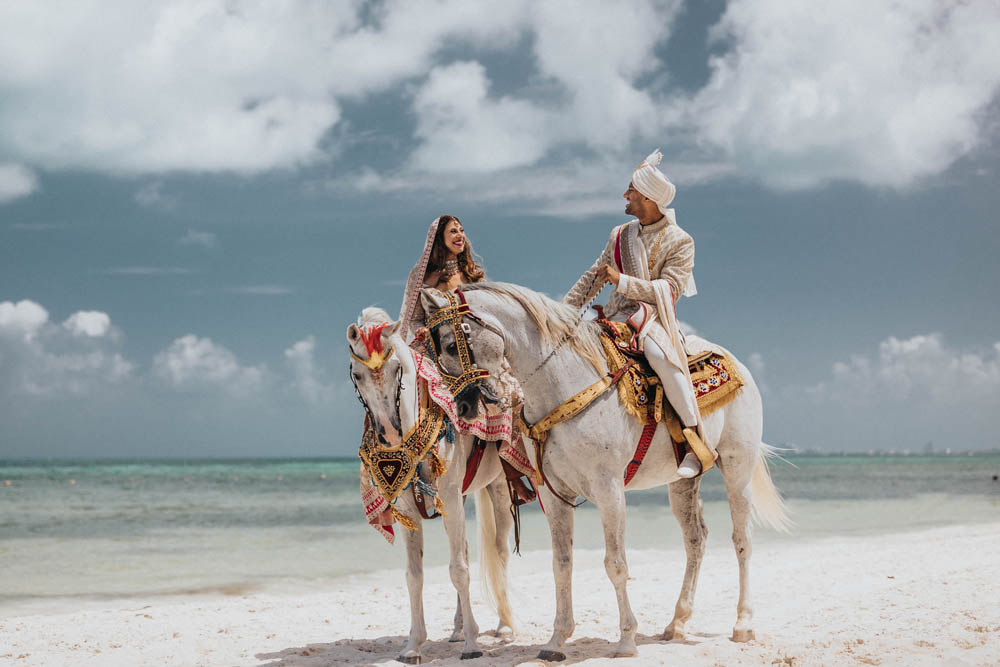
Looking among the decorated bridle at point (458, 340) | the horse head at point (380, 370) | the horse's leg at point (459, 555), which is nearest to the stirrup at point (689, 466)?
the horse's leg at point (459, 555)

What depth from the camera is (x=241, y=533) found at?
14.0m

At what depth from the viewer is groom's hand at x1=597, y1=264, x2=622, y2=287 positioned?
13.7 feet

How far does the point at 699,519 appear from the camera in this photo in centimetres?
505

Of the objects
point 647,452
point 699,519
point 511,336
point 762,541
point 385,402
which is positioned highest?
point 511,336

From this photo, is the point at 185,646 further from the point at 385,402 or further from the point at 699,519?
the point at 699,519

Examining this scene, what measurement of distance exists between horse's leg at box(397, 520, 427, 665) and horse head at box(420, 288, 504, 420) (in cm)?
116

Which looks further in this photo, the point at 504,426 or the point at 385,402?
the point at 504,426

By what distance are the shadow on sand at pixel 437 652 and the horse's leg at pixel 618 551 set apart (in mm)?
181

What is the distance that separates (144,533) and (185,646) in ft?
31.6

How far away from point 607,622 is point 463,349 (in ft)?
10.0

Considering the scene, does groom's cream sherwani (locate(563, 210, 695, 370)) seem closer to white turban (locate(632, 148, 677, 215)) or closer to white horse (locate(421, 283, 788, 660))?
white turban (locate(632, 148, 677, 215))

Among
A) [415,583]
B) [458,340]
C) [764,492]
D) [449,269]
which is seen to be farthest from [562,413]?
[764,492]

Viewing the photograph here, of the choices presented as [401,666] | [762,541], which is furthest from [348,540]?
[401,666]

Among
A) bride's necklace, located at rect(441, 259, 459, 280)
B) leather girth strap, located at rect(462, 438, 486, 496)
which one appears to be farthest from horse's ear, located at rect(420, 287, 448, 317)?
leather girth strap, located at rect(462, 438, 486, 496)
